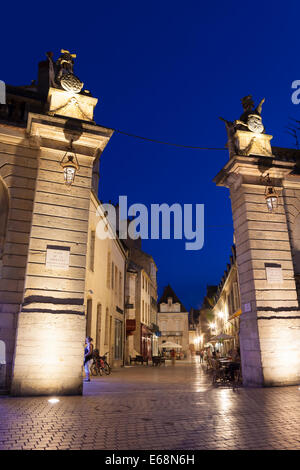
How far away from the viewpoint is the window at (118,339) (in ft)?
68.4

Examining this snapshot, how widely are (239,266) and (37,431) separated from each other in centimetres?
749

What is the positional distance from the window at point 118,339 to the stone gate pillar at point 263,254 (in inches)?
497

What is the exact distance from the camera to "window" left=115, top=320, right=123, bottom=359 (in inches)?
821

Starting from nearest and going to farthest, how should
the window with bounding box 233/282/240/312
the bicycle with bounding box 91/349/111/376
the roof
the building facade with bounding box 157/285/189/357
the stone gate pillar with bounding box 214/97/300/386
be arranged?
the stone gate pillar with bounding box 214/97/300/386
the bicycle with bounding box 91/349/111/376
the window with bounding box 233/282/240/312
the building facade with bounding box 157/285/189/357
the roof

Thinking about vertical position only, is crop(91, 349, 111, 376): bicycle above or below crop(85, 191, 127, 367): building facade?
below

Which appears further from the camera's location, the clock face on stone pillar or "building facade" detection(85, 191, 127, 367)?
"building facade" detection(85, 191, 127, 367)

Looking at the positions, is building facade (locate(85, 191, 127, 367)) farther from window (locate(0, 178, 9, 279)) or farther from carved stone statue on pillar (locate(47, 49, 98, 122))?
window (locate(0, 178, 9, 279))

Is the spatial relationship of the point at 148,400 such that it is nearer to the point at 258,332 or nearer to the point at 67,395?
the point at 67,395

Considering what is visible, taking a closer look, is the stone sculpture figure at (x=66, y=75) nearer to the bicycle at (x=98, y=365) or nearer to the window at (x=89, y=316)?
the window at (x=89, y=316)

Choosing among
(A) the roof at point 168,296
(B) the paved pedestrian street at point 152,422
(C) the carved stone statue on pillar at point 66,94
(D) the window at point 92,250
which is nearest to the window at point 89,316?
(D) the window at point 92,250

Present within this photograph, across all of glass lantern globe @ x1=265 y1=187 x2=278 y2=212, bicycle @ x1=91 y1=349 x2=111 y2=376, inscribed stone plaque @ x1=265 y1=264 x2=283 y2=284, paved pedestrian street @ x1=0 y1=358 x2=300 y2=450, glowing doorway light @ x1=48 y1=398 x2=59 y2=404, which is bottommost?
paved pedestrian street @ x1=0 y1=358 x2=300 y2=450

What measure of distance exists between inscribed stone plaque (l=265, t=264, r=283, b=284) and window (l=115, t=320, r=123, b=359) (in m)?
13.5

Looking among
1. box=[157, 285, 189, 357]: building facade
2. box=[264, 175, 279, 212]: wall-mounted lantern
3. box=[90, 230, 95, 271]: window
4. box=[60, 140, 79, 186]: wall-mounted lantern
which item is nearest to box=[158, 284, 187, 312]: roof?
box=[157, 285, 189, 357]: building facade

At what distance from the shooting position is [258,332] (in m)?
8.75
